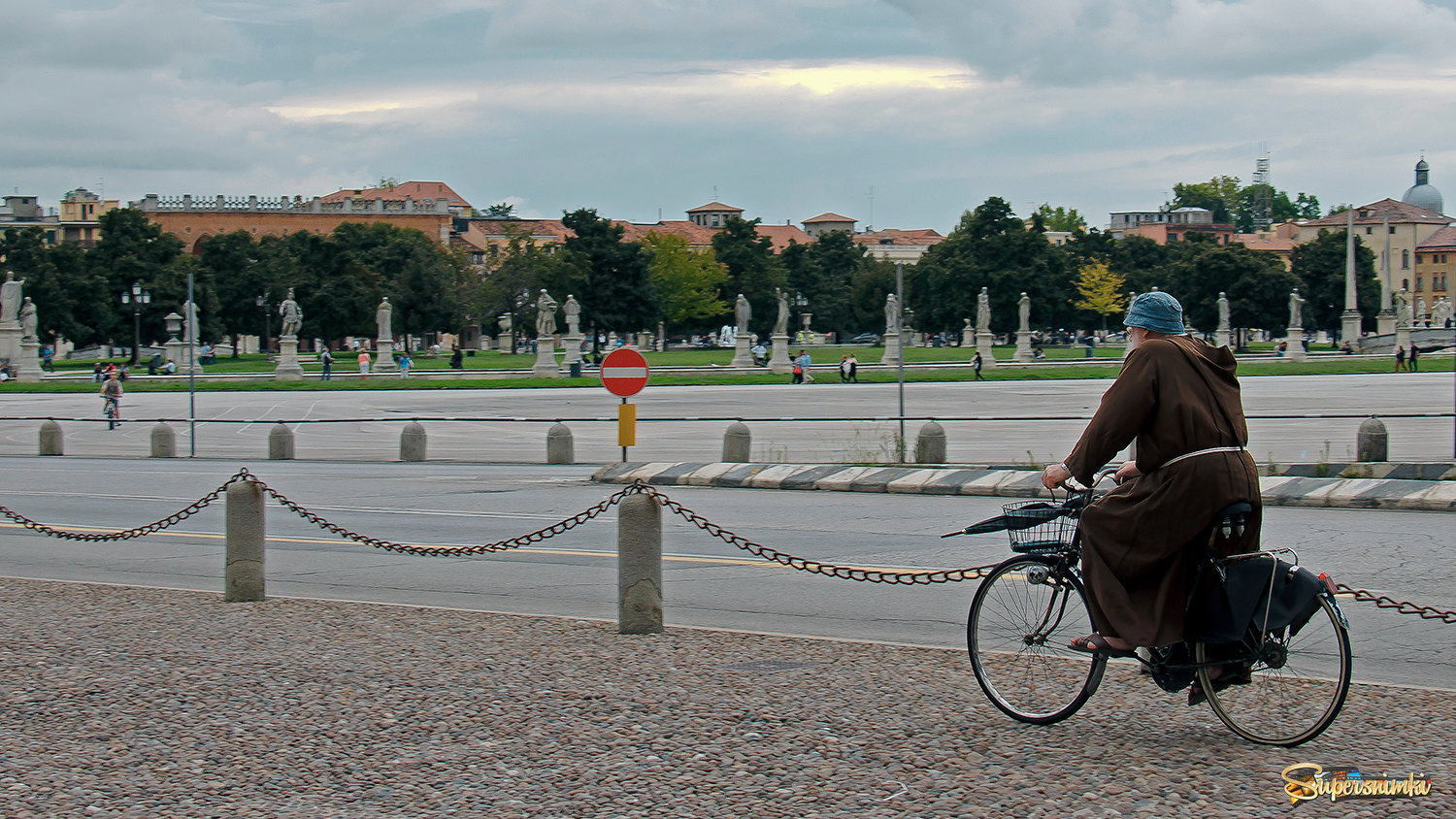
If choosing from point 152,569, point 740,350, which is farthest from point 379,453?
point 740,350

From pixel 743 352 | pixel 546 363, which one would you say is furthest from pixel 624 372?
pixel 743 352

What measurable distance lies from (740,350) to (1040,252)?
47.3 metres

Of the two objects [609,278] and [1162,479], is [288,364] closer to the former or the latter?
[609,278]

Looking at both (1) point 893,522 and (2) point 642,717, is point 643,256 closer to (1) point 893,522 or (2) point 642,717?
(1) point 893,522

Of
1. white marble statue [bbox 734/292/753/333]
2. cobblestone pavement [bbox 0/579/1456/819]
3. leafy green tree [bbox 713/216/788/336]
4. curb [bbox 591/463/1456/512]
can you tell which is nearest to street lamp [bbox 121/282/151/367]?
white marble statue [bbox 734/292/753/333]

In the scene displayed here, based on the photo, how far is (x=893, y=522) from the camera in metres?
13.8

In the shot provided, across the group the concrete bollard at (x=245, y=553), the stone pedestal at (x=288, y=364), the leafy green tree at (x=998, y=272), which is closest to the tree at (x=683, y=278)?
the leafy green tree at (x=998, y=272)

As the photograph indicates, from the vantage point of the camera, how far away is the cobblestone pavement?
491 centimetres

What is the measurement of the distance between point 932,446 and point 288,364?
1836 inches

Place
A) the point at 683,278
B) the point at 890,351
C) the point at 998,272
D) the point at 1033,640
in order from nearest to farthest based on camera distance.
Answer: the point at 1033,640 → the point at 890,351 → the point at 998,272 → the point at 683,278

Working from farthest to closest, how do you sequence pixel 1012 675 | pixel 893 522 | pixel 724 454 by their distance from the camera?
pixel 724 454
pixel 893 522
pixel 1012 675

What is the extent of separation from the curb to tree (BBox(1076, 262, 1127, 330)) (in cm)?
10345

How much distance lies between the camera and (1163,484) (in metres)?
5.16

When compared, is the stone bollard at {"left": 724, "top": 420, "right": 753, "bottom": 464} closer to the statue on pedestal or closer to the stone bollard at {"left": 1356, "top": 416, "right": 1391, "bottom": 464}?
the stone bollard at {"left": 1356, "top": 416, "right": 1391, "bottom": 464}
